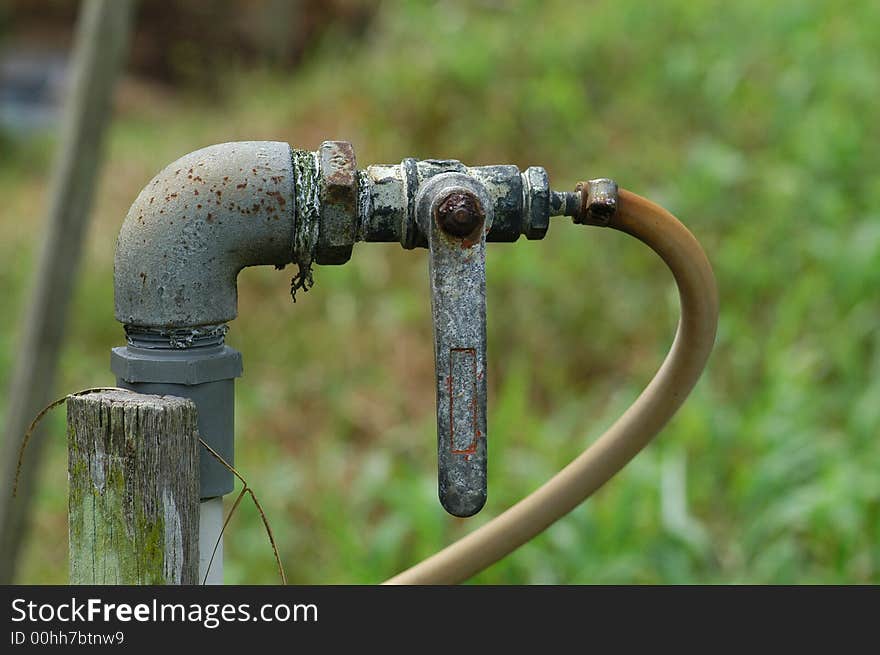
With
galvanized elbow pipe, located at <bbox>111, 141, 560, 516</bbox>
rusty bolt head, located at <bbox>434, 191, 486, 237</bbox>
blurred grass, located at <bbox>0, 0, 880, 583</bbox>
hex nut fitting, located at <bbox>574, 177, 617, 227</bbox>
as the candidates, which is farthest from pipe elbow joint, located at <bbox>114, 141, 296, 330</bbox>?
blurred grass, located at <bbox>0, 0, 880, 583</bbox>

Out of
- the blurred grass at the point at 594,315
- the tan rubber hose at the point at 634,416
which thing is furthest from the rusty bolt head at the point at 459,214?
the blurred grass at the point at 594,315

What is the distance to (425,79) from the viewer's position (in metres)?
4.59

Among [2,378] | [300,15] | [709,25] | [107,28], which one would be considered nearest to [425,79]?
[709,25]

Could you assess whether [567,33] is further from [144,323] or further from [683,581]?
[144,323]

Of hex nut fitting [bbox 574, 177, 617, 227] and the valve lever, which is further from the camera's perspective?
hex nut fitting [bbox 574, 177, 617, 227]

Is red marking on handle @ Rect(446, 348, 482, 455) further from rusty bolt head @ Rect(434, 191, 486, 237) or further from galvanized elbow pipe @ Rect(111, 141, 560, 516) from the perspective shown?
rusty bolt head @ Rect(434, 191, 486, 237)

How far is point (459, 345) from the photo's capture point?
40.7 inches

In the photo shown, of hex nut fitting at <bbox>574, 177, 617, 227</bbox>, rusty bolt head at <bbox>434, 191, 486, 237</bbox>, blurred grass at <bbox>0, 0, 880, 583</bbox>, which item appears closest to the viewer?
rusty bolt head at <bbox>434, 191, 486, 237</bbox>

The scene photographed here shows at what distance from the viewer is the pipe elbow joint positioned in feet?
3.51

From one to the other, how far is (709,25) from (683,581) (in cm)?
310

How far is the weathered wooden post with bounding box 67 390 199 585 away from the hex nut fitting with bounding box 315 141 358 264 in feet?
0.75

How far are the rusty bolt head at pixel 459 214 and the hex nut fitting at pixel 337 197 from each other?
10 cm

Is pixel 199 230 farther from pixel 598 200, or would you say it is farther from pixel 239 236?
pixel 598 200
